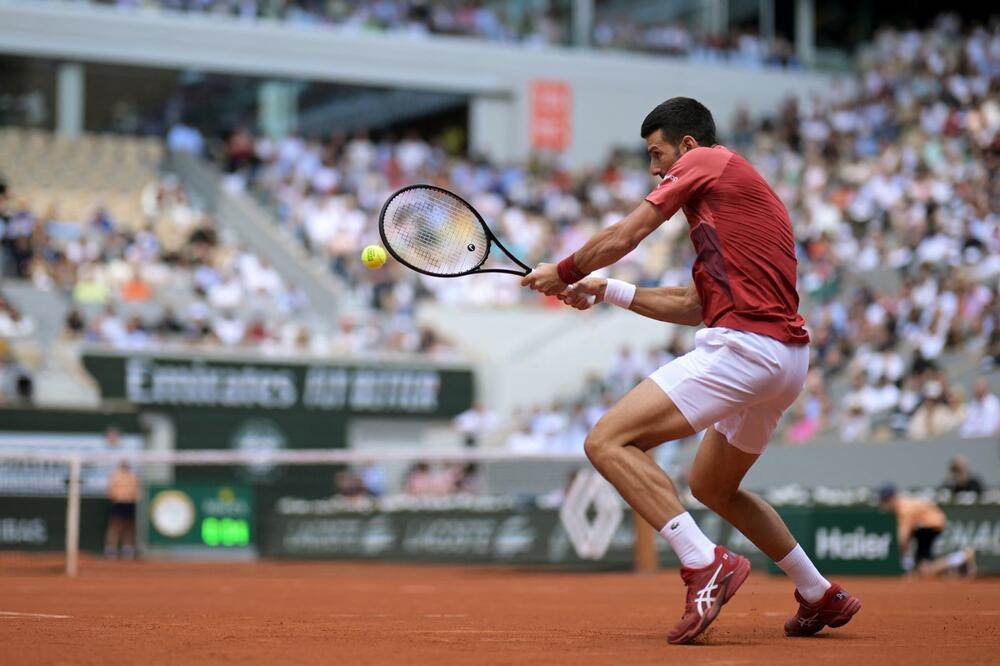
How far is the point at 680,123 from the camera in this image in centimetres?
741

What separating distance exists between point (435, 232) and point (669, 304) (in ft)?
4.32

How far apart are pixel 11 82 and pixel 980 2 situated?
82.5ft

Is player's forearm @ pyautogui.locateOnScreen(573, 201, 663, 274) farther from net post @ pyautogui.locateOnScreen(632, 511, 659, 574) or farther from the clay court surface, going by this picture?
net post @ pyautogui.locateOnScreen(632, 511, 659, 574)

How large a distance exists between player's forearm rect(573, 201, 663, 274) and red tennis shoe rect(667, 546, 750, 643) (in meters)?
1.40

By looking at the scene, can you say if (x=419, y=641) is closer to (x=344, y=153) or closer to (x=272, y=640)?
(x=272, y=640)

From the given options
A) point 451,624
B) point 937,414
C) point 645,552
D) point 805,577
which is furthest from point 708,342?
point 937,414

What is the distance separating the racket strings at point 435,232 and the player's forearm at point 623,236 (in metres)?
1.08

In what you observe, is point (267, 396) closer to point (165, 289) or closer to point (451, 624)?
point (165, 289)

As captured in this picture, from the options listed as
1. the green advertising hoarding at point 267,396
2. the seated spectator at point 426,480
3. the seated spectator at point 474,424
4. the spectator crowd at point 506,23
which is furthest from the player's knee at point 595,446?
the spectator crowd at point 506,23

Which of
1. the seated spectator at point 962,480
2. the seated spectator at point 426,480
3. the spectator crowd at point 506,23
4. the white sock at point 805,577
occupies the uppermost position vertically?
the spectator crowd at point 506,23

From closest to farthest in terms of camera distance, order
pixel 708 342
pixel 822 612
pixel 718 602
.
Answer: pixel 718 602 → pixel 708 342 → pixel 822 612

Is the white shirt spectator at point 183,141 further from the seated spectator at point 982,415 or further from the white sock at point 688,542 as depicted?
the white sock at point 688,542

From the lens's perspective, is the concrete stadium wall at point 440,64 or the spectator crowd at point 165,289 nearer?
the spectator crowd at point 165,289

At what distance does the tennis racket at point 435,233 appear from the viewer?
26.4 feet
